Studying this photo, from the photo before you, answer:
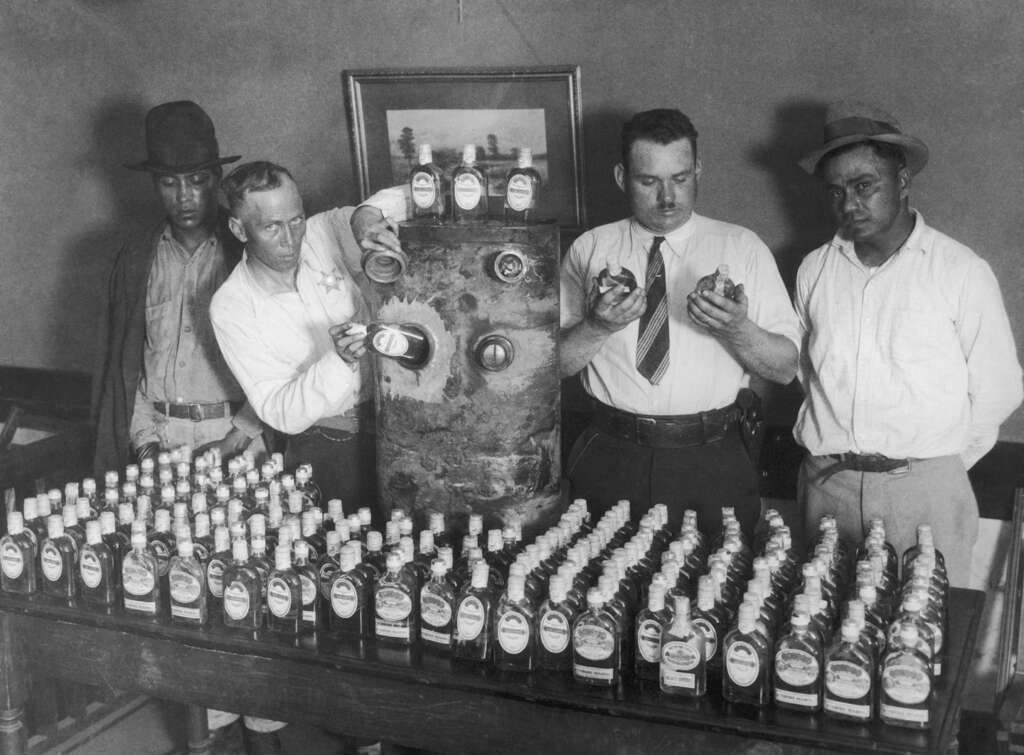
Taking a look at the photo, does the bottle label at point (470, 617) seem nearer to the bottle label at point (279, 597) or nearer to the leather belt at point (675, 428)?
the bottle label at point (279, 597)

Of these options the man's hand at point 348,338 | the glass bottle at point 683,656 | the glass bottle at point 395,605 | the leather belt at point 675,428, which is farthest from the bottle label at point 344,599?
the leather belt at point 675,428

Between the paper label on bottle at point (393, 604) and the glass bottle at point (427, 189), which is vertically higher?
the glass bottle at point (427, 189)

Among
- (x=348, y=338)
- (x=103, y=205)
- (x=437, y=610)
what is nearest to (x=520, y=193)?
(x=348, y=338)

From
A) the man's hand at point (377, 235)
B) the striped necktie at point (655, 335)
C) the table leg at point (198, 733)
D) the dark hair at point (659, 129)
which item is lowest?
the table leg at point (198, 733)

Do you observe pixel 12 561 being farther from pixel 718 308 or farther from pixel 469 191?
pixel 718 308

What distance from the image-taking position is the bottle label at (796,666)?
205cm

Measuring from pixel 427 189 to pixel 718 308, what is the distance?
2.69 feet

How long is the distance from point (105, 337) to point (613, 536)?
2.38 metres

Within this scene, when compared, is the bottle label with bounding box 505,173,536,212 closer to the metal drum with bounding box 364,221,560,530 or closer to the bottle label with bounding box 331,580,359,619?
the metal drum with bounding box 364,221,560,530

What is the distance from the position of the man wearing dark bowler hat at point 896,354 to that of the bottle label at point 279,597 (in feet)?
5.85

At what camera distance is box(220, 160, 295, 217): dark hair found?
3.14 m

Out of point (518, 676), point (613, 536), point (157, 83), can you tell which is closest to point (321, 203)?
point (157, 83)

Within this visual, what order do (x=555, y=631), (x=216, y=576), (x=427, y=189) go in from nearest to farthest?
1. (x=555, y=631)
2. (x=216, y=576)
3. (x=427, y=189)

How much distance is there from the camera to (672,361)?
3.33 meters
